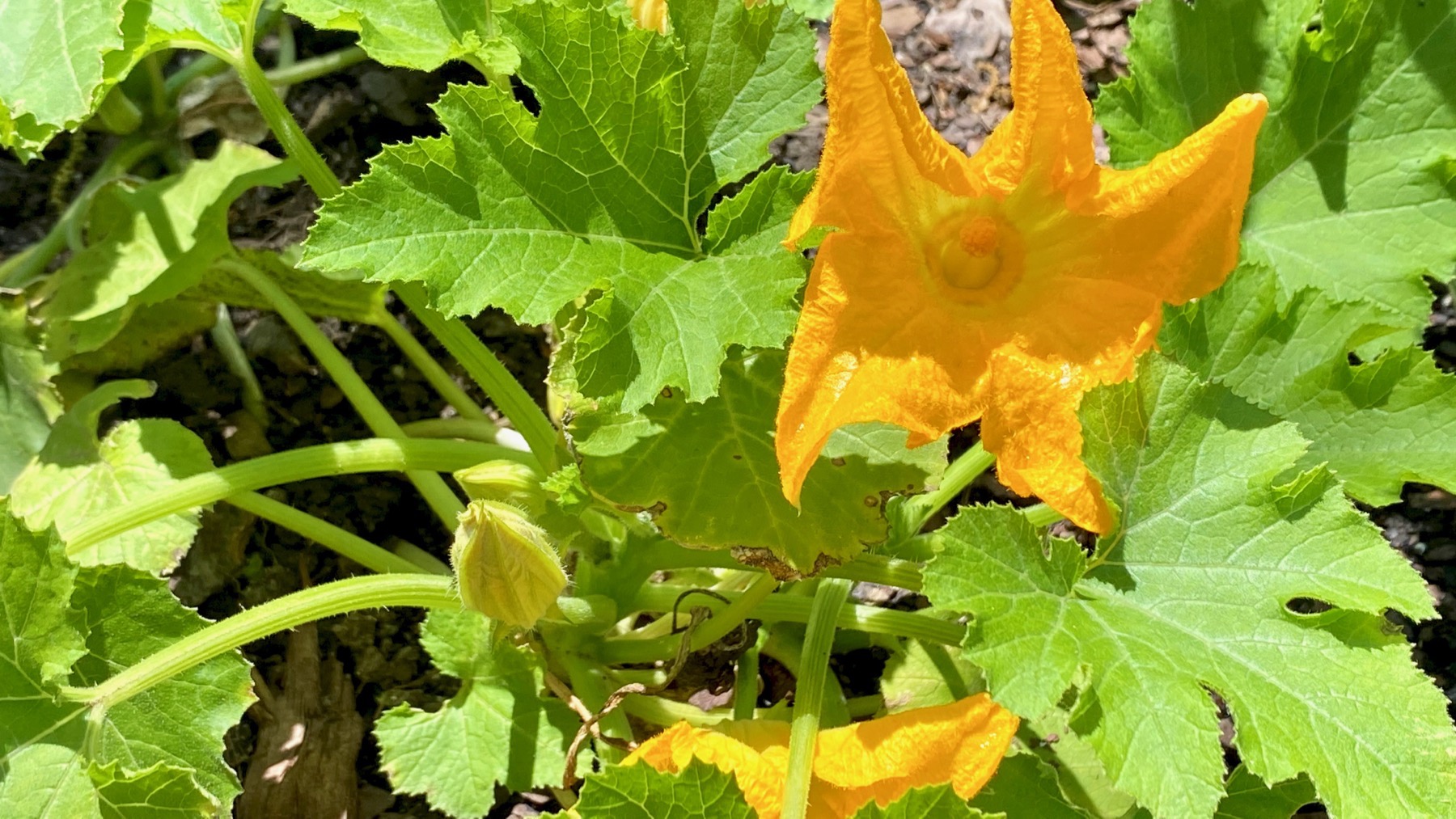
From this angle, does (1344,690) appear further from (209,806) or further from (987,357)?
(209,806)

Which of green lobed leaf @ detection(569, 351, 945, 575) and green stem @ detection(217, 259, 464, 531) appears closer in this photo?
green lobed leaf @ detection(569, 351, 945, 575)

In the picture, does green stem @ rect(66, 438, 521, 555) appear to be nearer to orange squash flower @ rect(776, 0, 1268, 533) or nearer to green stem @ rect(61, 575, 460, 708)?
green stem @ rect(61, 575, 460, 708)

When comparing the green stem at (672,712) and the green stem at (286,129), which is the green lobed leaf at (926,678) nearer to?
the green stem at (672,712)

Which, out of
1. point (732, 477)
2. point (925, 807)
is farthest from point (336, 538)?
point (925, 807)

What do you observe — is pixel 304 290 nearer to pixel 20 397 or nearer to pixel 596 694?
pixel 20 397

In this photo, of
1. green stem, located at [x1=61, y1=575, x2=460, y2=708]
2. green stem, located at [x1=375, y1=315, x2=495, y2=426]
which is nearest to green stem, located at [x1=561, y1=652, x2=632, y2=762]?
green stem, located at [x1=61, y1=575, x2=460, y2=708]

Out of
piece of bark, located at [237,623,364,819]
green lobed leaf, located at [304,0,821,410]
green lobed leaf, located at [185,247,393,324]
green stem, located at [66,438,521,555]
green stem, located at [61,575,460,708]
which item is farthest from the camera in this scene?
green lobed leaf, located at [185,247,393,324]

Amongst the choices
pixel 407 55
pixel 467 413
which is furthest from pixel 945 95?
pixel 407 55

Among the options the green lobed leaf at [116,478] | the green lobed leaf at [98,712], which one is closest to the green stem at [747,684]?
the green lobed leaf at [98,712]
